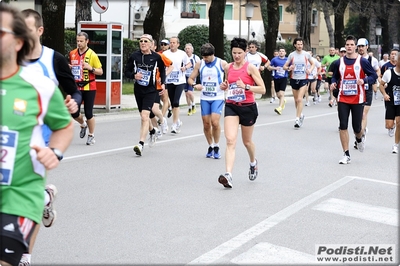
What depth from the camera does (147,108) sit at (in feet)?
42.9

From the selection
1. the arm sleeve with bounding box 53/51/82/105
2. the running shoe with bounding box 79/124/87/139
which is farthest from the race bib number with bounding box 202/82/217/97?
the arm sleeve with bounding box 53/51/82/105

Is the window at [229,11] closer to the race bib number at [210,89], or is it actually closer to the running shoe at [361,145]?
the running shoe at [361,145]

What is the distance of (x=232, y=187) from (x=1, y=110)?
620 centimetres

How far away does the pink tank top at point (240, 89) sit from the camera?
1027 cm

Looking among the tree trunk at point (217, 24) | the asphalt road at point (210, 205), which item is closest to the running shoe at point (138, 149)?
the asphalt road at point (210, 205)

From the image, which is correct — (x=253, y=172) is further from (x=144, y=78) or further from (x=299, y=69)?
(x=299, y=69)

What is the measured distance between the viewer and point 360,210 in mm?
8508

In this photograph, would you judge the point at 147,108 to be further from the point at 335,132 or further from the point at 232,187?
the point at 335,132

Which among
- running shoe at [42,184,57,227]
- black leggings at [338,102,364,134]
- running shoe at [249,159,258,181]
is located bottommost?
running shoe at [249,159,258,181]

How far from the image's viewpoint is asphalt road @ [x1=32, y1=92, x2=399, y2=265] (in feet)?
21.2

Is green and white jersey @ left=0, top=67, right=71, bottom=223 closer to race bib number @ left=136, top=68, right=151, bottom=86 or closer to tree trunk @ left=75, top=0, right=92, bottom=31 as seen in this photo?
race bib number @ left=136, top=68, right=151, bottom=86

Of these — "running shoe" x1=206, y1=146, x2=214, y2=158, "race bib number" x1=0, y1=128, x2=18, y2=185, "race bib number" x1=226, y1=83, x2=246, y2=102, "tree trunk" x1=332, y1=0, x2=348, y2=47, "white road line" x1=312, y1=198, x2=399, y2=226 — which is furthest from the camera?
"tree trunk" x1=332, y1=0, x2=348, y2=47

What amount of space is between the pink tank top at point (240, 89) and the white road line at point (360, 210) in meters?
1.93

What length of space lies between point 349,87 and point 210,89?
2.15m
